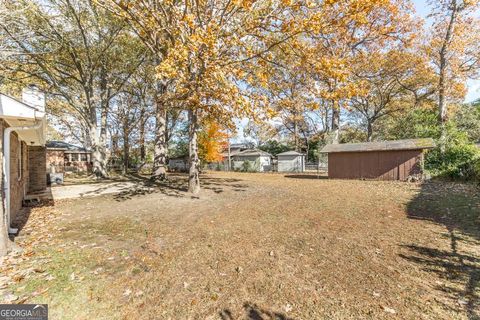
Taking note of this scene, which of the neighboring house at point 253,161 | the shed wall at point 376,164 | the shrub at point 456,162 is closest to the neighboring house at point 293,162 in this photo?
the neighboring house at point 253,161

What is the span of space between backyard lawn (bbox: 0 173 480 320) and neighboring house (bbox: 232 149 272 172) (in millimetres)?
25430

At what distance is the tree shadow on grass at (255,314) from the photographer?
2723mm

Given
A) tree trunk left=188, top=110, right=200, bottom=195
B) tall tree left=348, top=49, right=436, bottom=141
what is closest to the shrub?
tall tree left=348, top=49, right=436, bottom=141

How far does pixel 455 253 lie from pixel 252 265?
13.3 feet

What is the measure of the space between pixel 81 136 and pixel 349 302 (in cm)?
4667

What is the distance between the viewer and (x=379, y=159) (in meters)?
17.5

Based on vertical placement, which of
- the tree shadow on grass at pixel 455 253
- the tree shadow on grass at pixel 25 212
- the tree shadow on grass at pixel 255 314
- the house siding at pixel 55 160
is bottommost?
the tree shadow on grass at pixel 455 253

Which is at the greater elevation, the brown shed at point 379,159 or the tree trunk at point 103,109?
the tree trunk at point 103,109

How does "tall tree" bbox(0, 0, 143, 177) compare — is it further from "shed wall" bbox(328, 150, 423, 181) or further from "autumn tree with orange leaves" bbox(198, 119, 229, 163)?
"shed wall" bbox(328, 150, 423, 181)

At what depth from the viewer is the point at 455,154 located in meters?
15.6

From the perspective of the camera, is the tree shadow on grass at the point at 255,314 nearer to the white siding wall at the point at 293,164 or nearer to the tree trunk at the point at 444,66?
the tree trunk at the point at 444,66

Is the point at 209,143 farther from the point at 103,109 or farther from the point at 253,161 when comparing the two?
the point at 103,109

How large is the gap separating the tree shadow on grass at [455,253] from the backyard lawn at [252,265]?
0.02m

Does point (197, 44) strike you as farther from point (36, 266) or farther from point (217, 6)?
point (36, 266)
